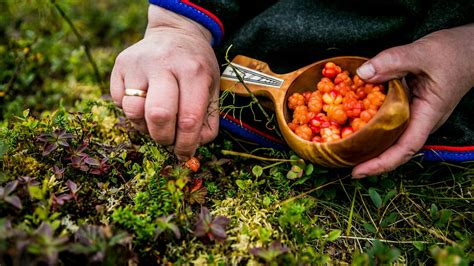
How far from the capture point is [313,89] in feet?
5.04

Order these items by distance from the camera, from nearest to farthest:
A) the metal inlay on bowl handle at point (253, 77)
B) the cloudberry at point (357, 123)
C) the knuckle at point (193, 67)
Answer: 1. the cloudberry at point (357, 123)
2. the knuckle at point (193, 67)
3. the metal inlay on bowl handle at point (253, 77)

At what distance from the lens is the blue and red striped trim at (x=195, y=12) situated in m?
1.61

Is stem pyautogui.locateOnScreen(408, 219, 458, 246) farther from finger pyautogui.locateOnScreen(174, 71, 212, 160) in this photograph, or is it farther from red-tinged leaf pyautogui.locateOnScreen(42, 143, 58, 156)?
red-tinged leaf pyautogui.locateOnScreen(42, 143, 58, 156)

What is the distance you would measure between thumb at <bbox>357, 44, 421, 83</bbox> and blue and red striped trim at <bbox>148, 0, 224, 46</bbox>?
0.65 m

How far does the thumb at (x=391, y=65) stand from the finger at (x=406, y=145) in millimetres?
133

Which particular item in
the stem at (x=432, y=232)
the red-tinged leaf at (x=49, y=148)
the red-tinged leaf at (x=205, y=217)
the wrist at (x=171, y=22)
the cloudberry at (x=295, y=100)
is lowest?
the stem at (x=432, y=232)

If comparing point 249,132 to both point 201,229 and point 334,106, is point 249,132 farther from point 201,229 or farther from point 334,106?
point 201,229

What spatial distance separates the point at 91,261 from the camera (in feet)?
3.40

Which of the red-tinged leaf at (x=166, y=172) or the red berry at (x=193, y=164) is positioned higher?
the red-tinged leaf at (x=166, y=172)

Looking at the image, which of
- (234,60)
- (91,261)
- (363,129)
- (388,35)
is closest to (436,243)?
(363,129)


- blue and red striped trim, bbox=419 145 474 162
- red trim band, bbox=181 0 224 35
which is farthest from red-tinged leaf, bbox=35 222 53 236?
blue and red striped trim, bbox=419 145 474 162

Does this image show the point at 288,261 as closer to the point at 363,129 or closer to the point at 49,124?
the point at 363,129

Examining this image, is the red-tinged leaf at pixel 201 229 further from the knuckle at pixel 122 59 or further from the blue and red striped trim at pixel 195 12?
the blue and red striped trim at pixel 195 12

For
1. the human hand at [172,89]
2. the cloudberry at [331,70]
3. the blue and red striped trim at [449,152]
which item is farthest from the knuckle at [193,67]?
the blue and red striped trim at [449,152]
